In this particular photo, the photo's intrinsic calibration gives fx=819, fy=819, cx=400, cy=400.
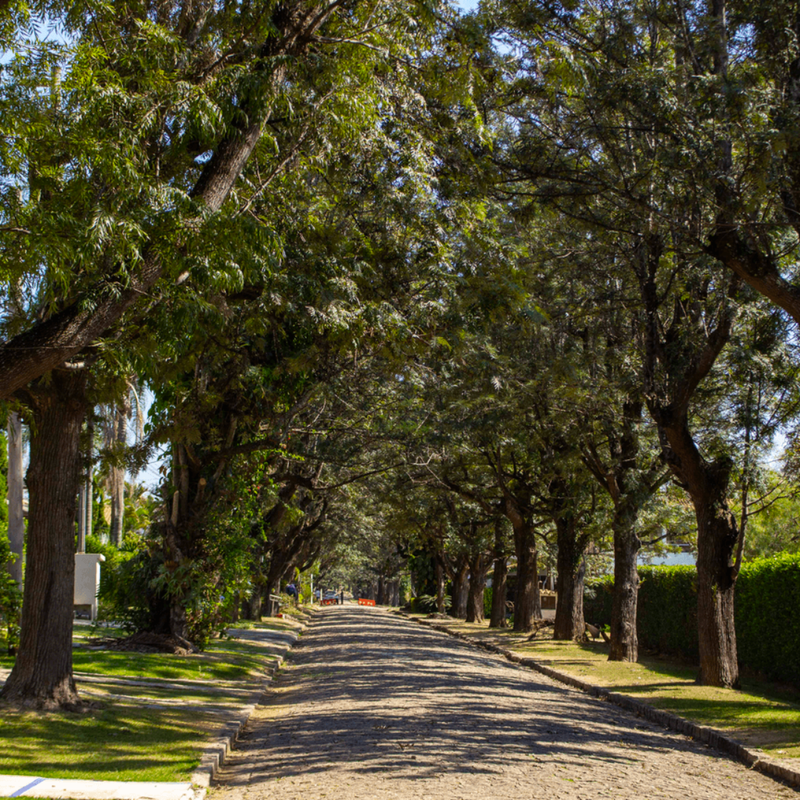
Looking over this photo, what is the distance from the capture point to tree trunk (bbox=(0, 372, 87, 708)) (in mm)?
8719

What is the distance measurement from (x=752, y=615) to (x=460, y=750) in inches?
431

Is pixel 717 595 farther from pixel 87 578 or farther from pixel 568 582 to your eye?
pixel 87 578

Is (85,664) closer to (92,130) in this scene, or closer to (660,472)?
(92,130)

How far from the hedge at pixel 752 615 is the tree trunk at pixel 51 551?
1234cm

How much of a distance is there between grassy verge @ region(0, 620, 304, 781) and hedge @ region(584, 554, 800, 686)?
9645 millimetres

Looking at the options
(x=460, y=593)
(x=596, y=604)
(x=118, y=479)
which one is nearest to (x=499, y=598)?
(x=596, y=604)

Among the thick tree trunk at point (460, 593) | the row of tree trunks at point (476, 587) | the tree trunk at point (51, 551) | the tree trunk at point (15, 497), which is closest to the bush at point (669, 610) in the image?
the tree trunk at point (51, 551)

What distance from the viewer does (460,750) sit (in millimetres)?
7984

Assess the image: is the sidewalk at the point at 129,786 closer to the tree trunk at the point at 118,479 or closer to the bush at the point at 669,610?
the tree trunk at the point at 118,479

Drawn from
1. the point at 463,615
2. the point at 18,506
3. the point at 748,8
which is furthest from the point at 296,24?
the point at 463,615

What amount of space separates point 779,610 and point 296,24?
1331 cm

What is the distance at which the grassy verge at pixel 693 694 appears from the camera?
32.0 ft

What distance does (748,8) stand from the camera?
9.92 meters

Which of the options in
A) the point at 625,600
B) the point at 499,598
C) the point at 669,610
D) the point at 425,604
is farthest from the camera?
the point at 425,604
